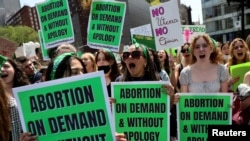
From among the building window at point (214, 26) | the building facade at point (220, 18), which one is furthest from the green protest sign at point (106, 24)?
the building window at point (214, 26)

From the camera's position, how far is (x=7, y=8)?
91.4 m

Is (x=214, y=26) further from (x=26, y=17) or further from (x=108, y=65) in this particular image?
(x=108, y=65)

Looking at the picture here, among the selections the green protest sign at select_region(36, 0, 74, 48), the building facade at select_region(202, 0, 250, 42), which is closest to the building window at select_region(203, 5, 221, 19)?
the building facade at select_region(202, 0, 250, 42)

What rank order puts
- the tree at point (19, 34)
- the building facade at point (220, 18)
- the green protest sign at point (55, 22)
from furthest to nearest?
the building facade at point (220, 18), the tree at point (19, 34), the green protest sign at point (55, 22)

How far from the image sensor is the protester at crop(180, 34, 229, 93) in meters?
3.52

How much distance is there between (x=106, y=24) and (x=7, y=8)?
92172 mm

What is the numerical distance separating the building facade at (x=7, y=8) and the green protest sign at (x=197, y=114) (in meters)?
88.6

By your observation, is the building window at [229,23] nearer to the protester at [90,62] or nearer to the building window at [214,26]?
the building window at [214,26]

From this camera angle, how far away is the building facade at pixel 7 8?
289ft

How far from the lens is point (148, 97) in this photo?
125 inches

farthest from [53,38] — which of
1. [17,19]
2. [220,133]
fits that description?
[17,19]

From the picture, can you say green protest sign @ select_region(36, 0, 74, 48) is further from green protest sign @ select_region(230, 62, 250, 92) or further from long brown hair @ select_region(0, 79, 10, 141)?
long brown hair @ select_region(0, 79, 10, 141)

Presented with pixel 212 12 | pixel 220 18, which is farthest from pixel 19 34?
pixel 220 18

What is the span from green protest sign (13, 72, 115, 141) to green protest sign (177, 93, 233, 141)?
134 centimetres
